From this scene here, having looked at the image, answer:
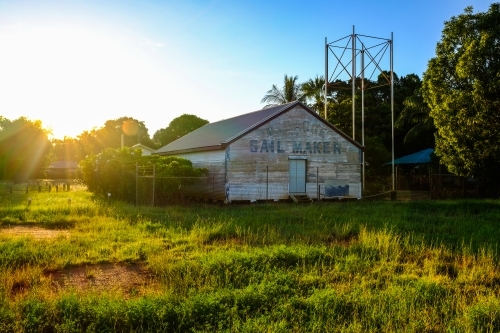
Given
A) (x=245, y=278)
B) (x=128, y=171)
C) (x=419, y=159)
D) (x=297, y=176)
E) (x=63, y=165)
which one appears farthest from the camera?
(x=63, y=165)

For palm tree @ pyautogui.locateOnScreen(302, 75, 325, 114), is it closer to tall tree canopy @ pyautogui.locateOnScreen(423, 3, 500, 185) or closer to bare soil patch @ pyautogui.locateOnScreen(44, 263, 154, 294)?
tall tree canopy @ pyautogui.locateOnScreen(423, 3, 500, 185)

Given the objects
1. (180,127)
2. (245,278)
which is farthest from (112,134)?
(245,278)

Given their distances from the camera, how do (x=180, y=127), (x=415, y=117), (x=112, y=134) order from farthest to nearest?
(x=112, y=134), (x=180, y=127), (x=415, y=117)

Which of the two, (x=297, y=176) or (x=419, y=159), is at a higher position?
(x=419, y=159)

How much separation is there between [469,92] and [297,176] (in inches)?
395

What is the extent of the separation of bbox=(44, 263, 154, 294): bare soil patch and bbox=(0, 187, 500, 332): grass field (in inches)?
1.3

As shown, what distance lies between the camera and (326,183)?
82.7 ft

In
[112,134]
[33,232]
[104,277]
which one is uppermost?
[112,134]

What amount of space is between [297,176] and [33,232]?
1470cm

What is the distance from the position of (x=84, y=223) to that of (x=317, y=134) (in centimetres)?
1472

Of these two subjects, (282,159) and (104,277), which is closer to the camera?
(104,277)

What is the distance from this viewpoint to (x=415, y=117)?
39.2 m

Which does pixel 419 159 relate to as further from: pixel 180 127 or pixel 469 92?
pixel 180 127

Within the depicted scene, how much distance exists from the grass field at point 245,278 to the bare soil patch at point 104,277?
0.03m
